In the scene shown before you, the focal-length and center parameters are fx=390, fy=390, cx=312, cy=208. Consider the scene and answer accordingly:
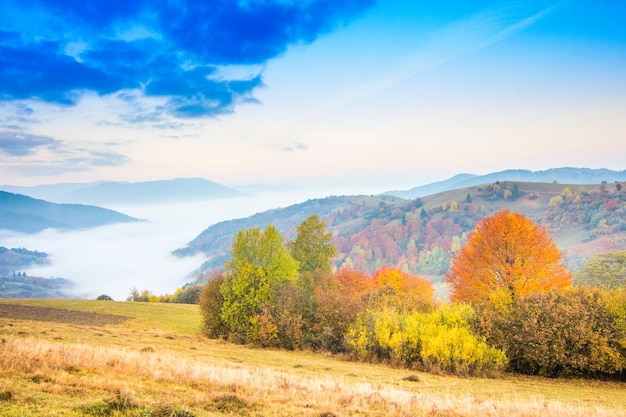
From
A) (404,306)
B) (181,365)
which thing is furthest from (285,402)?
(404,306)

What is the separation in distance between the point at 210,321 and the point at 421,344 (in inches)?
1190

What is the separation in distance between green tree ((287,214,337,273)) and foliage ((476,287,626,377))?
35.9 m

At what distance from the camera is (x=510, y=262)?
50.2m

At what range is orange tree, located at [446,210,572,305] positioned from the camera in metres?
48.0

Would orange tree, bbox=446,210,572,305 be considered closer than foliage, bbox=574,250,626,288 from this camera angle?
Yes

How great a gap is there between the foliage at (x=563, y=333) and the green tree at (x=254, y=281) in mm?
26395

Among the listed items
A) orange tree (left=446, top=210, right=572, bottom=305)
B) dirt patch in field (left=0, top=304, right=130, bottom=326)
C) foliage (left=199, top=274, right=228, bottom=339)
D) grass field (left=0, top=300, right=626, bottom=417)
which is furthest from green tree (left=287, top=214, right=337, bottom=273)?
grass field (left=0, top=300, right=626, bottom=417)

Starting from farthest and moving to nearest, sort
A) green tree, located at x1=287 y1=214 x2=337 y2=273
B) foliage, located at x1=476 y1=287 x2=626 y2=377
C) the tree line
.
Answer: green tree, located at x1=287 y1=214 x2=337 y2=273
the tree line
foliage, located at x1=476 y1=287 x2=626 y2=377

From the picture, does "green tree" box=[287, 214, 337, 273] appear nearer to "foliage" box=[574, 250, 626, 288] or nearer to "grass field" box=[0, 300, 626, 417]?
"foliage" box=[574, 250, 626, 288]

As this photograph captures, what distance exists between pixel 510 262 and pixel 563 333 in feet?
57.3

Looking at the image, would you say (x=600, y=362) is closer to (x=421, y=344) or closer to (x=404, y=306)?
(x=421, y=344)

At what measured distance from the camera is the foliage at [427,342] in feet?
111

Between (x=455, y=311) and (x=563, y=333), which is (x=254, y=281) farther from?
(x=563, y=333)

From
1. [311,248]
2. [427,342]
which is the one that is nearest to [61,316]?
[311,248]
